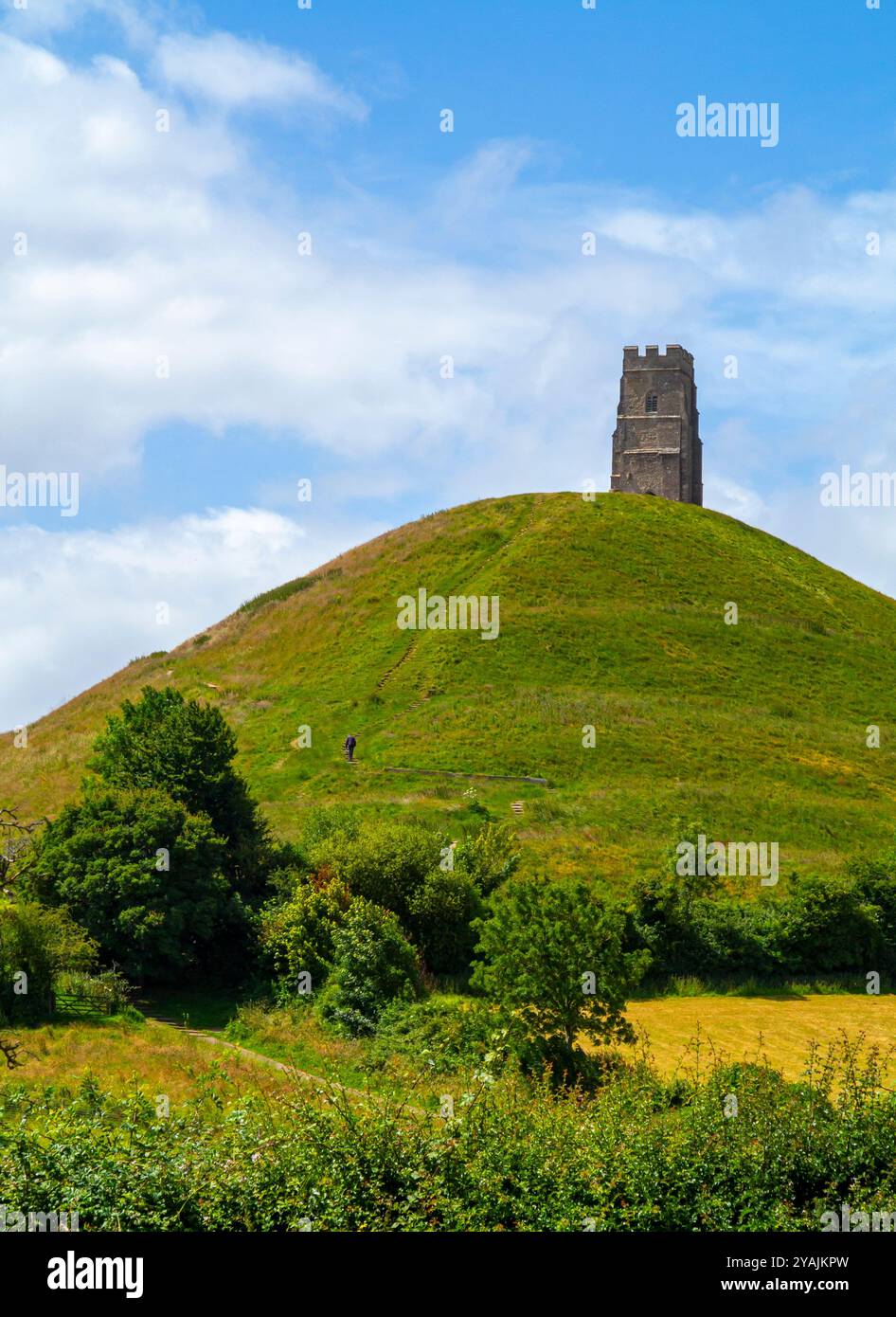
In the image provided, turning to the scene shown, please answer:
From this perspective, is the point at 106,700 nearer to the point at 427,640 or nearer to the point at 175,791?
the point at 427,640

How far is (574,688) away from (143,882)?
3447cm

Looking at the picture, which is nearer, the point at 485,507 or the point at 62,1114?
the point at 62,1114

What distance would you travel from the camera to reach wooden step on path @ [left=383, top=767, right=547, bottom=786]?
53875 millimetres

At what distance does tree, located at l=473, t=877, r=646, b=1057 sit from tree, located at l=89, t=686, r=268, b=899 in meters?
13.4

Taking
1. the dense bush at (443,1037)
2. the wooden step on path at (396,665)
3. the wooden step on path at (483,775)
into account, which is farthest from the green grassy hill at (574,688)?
the dense bush at (443,1037)

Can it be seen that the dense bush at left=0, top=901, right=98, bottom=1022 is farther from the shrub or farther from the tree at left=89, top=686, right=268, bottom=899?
the shrub

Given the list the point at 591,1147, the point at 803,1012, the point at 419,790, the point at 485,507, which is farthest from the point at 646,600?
the point at 591,1147

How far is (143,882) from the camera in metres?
34.9

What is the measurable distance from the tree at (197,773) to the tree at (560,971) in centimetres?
1343

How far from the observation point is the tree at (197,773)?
3972 cm

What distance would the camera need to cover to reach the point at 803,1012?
35750 millimetres

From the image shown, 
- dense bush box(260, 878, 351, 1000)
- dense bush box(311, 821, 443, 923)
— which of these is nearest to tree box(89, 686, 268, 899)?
dense bush box(311, 821, 443, 923)
